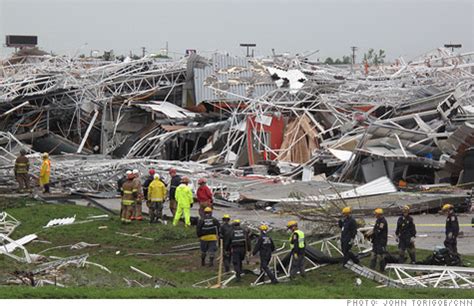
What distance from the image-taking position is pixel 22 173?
26781 millimetres

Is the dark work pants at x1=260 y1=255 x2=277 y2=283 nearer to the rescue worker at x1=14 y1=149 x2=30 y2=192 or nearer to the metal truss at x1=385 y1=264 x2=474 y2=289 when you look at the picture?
the metal truss at x1=385 y1=264 x2=474 y2=289

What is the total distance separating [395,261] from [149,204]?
7.27 meters

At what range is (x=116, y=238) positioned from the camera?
20.3 m

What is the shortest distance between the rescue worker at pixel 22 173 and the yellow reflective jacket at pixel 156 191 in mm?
6497

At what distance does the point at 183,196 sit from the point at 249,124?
12.5m

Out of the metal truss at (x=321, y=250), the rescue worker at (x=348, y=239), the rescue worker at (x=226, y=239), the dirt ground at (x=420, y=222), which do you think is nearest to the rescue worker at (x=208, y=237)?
the rescue worker at (x=226, y=239)

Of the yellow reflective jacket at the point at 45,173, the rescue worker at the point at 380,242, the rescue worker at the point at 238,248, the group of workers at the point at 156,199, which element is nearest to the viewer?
the rescue worker at the point at 380,242

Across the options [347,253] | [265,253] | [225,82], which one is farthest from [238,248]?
[225,82]

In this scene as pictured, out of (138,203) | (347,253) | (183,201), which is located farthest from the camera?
(138,203)

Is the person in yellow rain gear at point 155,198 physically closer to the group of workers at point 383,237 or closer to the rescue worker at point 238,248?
the rescue worker at point 238,248

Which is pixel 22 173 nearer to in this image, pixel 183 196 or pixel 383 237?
pixel 183 196

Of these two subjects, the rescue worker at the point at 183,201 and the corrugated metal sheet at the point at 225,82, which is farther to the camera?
the corrugated metal sheet at the point at 225,82

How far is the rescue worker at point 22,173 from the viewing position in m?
26.7

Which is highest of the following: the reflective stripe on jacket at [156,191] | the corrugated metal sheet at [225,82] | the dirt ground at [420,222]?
the corrugated metal sheet at [225,82]
